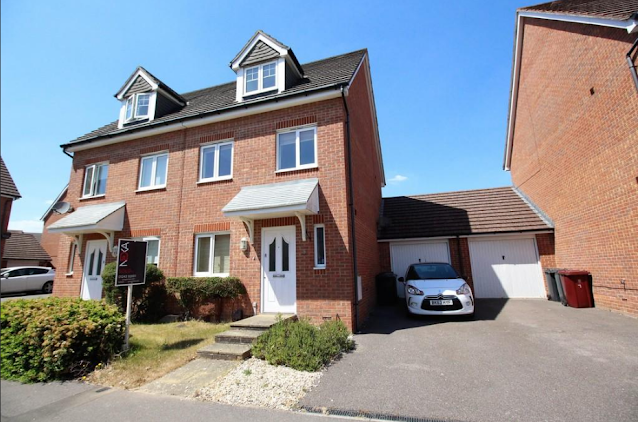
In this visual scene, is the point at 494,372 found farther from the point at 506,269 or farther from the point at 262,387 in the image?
the point at 506,269

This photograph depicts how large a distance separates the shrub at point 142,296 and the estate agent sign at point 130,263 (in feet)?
8.36

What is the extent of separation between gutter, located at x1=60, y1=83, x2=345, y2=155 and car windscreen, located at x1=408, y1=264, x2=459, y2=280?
6.25 m

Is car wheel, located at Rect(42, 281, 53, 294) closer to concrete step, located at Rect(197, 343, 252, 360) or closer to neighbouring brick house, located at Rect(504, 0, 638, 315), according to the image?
concrete step, located at Rect(197, 343, 252, 360)

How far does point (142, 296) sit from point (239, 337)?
474 cm

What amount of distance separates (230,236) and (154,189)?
378cm

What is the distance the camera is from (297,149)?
955 cm

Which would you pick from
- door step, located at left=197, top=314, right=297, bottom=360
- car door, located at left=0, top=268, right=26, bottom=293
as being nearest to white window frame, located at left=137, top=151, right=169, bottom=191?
door step, located at left=197, top=314, right=297, bottom=360

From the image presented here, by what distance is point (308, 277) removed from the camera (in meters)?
8.52

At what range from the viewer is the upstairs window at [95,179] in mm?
12352

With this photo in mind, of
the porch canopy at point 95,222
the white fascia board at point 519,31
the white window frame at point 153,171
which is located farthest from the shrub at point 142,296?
the white fascia board at point 519,31

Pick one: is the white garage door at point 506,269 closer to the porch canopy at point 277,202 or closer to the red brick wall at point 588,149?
the red brick wall at point 588,149

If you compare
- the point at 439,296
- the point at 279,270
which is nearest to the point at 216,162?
the point at 279,270

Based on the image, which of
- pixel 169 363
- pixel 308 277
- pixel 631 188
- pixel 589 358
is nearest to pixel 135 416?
pixel 169 363

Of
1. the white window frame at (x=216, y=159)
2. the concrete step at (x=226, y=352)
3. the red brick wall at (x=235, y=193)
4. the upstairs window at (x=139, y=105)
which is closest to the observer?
the concrete step at (x=226, y=352)
